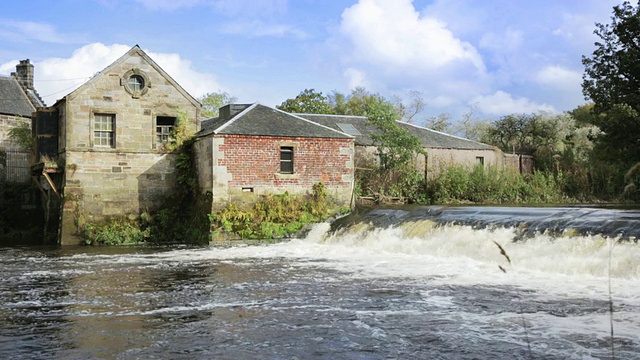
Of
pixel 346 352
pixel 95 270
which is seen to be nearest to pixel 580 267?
pixel 346 352

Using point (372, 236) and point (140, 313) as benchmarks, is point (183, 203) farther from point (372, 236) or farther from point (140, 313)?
point (140, 313)

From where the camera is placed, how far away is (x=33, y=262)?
1680 centimetres

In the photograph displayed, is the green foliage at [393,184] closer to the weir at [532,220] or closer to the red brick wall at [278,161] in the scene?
the red brick wall at [278,161]

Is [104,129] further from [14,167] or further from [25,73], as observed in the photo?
[25,73]

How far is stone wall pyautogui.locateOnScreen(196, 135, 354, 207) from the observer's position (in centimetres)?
2181

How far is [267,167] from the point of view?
73.8 ft

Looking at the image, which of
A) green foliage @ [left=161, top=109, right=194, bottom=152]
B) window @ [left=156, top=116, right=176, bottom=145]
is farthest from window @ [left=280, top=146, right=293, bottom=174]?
window @ [left=156, top=116, right=176, bottom=145]

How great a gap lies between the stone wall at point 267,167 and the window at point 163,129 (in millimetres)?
1528

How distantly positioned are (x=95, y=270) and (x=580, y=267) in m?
10.8

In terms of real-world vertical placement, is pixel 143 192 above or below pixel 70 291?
above

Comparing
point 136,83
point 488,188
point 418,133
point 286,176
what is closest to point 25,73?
point 136,83

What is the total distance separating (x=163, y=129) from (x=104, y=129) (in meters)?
2.20

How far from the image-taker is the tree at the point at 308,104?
45031 mm

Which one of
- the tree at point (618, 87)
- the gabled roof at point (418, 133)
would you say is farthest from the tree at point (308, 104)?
the tree at point (618, 87)
